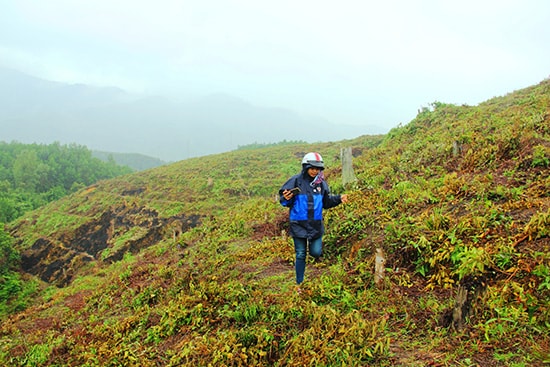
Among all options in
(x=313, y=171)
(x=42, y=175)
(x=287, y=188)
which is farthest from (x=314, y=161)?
(x=42, y=175)

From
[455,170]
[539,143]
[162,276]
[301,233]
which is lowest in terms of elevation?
[162,276]

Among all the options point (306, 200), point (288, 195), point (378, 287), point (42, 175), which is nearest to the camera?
point (288, 195)

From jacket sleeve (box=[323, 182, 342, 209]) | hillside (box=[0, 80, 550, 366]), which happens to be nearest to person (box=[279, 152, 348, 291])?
jacket sleeve (box=[323, 182, 342, 209])

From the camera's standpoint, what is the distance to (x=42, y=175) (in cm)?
6631

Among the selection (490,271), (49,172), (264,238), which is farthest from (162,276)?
(49,172)

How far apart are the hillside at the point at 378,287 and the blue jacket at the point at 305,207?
1138 millimetres

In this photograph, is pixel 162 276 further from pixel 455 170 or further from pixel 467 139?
pixel 467 139

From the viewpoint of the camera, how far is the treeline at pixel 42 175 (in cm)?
5097

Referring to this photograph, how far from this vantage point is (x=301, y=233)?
5250 mm

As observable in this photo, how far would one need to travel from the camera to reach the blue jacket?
17.0ft

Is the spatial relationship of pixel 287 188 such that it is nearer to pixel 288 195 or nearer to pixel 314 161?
pixel 288 195

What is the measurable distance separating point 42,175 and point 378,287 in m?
79.6

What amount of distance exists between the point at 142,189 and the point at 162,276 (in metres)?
26.5

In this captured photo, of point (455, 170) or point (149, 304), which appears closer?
point (149, 304)
